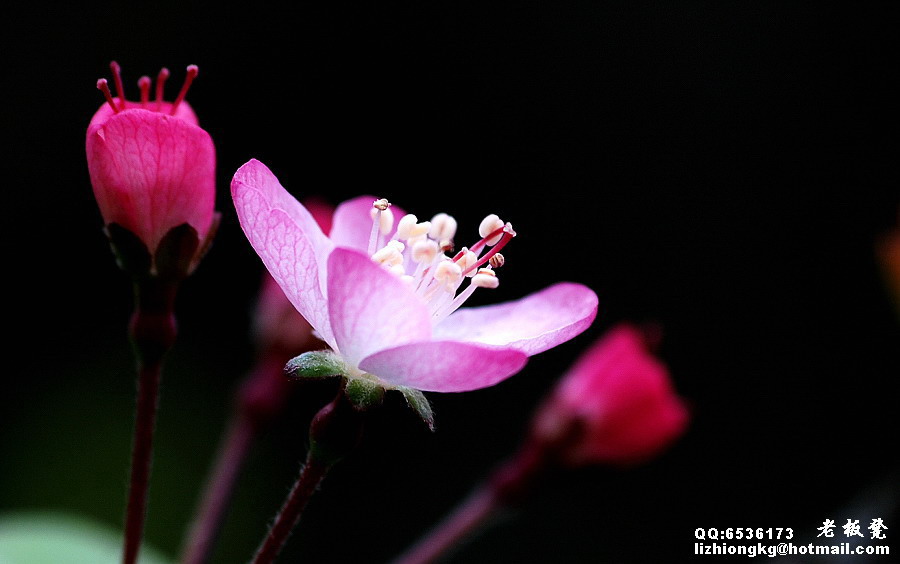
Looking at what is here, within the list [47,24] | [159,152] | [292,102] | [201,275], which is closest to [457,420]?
[201,275]

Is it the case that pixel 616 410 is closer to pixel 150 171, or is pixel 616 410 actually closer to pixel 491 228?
pixel 491 228

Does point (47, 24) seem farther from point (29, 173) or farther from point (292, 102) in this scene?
point (292, 102)

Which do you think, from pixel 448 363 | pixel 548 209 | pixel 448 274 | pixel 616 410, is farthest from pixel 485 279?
pixel 548 209

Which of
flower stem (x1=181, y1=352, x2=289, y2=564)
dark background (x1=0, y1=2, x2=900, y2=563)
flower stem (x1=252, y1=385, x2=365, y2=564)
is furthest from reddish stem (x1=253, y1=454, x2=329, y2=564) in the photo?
dark background (x1=0, y1=2, x2=900, y2=563)

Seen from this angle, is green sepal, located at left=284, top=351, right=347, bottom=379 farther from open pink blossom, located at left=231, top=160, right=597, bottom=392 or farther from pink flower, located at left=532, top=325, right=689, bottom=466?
pink flower, located at left=532, top=325, right=689, bottom=466

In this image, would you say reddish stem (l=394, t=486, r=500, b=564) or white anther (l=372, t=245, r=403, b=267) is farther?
reddish stem (l=394, t=486, r=500, b=564)

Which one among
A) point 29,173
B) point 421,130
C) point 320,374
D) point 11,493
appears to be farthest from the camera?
point 421,130
